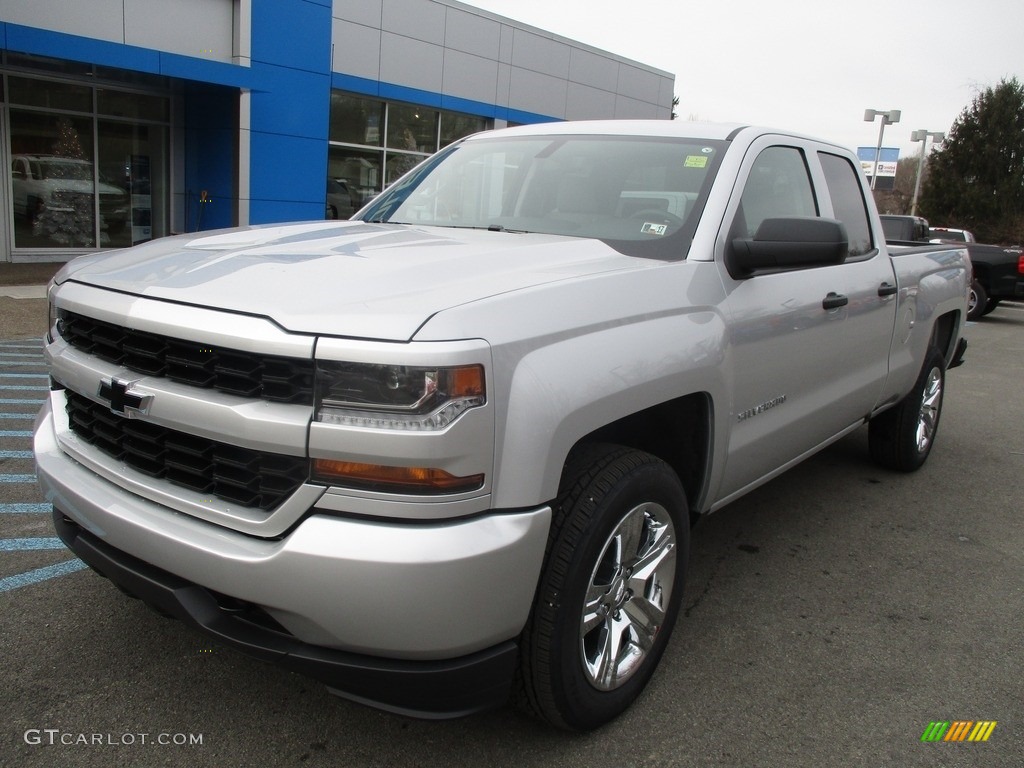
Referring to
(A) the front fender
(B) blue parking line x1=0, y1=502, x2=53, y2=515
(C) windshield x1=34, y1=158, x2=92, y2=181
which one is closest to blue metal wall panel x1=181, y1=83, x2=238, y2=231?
(C) windshield x1=34, y1=158, x2=92, y2=181

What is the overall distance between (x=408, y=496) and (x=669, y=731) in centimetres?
127

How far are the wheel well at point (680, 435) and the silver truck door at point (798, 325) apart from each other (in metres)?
0.13

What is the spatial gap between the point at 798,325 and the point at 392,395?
2.00 m

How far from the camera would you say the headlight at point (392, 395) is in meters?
1.88

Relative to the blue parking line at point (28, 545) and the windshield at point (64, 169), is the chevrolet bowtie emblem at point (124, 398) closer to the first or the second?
the blue parking line at point (28, 545)

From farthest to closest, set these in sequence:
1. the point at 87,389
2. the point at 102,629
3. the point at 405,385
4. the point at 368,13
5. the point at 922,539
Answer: the point at 368,13, the point at 922,539, the point at 102,629, the point at 87,389, the point at 405,385

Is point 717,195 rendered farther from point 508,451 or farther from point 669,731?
point 669,731

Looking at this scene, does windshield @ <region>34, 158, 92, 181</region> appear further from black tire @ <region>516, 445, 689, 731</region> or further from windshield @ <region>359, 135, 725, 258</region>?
black tire @ <region>516, 445, 689, 731</region>


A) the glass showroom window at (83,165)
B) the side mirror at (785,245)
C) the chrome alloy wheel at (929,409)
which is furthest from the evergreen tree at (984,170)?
the side mirror at (785,245)

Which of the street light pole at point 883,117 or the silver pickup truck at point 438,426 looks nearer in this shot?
the silver pickup truck at point 438,426

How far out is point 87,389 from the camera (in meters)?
2.35

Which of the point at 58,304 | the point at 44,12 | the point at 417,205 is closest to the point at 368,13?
the point at 44,12

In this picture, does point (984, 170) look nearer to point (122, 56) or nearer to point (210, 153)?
point (210, 153)

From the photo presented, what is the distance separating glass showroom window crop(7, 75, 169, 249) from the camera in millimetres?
13586
